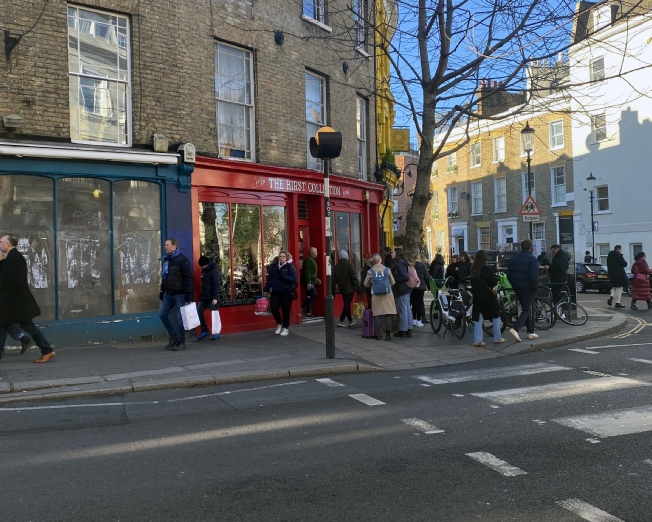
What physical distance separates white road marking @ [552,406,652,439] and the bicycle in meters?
7.76

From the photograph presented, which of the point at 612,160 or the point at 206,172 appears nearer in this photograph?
the point at 206,172

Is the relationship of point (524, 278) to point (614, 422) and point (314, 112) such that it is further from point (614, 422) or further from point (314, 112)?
point (314, 112)

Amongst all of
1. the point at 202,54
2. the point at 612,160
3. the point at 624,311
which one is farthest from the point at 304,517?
the point at 612,160

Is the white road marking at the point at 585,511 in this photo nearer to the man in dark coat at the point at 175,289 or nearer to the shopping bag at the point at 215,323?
the man in dark coat at the point at 175,289

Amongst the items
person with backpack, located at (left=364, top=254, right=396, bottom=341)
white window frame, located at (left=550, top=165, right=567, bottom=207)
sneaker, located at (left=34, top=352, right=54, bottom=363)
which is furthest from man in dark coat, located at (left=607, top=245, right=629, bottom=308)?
white window frame, located at (left=550, top=165, right=567, bottom=207)

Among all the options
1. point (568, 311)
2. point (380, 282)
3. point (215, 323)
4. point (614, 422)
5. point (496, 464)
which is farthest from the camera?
point (568, 311)

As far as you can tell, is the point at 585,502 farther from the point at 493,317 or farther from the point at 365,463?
the point at 493,317

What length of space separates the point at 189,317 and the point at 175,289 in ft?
1.78

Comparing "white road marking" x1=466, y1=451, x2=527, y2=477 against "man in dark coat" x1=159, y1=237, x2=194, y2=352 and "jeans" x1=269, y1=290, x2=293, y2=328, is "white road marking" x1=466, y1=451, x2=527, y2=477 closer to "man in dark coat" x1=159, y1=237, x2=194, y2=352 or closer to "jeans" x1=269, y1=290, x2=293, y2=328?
"man in dark coat" x1=159, y1=237, x2=194, y2=352

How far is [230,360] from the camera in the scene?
9.77m

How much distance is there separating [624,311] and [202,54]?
13279mm

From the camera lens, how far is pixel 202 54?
13062mm

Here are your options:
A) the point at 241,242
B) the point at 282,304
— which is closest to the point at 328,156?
the point at 282,304

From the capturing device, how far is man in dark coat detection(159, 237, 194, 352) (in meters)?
10.8
